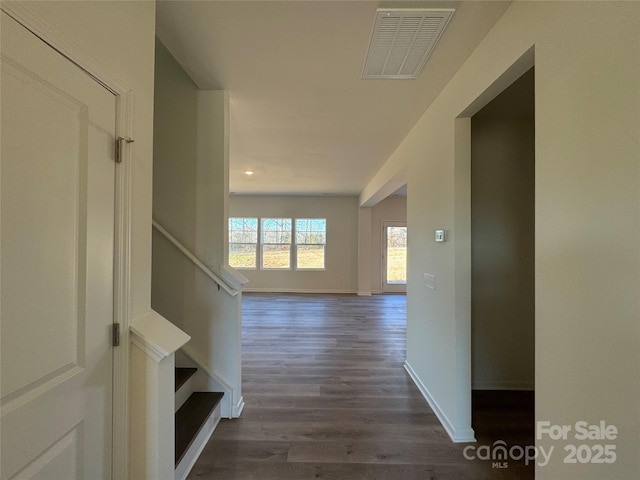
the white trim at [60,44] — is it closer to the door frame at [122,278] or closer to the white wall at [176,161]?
the door frame at [122,278]

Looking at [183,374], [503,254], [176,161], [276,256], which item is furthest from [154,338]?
[276,256]

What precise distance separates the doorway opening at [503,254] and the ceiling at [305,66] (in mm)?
842

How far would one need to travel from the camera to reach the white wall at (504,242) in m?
2.67

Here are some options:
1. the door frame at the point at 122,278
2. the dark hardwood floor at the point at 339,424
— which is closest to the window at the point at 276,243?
the dark hardwood floor at the point at 339,424

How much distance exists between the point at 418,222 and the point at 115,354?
2.51 m

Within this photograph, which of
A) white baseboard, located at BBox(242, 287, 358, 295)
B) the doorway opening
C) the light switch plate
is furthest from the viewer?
white baseboard, located at BBox(242, 287, 358, 295)

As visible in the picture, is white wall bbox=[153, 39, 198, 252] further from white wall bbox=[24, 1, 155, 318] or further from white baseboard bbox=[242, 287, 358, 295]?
white baseboard bbox=[242, 287, 358, 295]

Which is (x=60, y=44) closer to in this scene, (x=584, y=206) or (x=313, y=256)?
(x=584, y=206)

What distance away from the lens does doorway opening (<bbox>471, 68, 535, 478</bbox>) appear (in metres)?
2.66

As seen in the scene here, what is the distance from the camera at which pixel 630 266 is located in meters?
0.83

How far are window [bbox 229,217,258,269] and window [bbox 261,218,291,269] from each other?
250 millimetres

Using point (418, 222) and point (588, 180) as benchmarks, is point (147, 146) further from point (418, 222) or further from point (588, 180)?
point (418, 222)

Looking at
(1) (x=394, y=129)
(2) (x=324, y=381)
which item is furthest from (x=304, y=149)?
(2) (x=324, y=381)

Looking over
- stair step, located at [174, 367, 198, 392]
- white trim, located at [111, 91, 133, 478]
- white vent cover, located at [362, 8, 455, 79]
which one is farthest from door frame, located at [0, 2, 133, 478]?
white vent cover, located at [362, 8, 455, 79]
